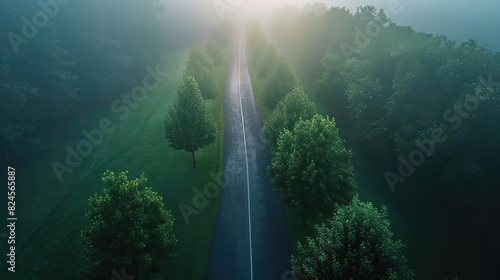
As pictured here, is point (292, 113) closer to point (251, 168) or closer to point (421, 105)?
point (251, 168)

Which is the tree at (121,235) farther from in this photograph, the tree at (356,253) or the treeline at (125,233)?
the tree at (356,253)

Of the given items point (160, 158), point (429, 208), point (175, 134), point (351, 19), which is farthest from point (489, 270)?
point (351, 19)

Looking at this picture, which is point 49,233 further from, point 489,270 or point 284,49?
point 284,49

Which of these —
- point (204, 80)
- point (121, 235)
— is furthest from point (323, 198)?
A: point (204, 80)

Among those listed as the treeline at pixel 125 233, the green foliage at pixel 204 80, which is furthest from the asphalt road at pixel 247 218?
the treeline at pixel 125 233

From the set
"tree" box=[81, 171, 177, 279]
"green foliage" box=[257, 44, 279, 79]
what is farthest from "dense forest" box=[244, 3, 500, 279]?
"green foliage" box=[257, 44, 279, 79]
